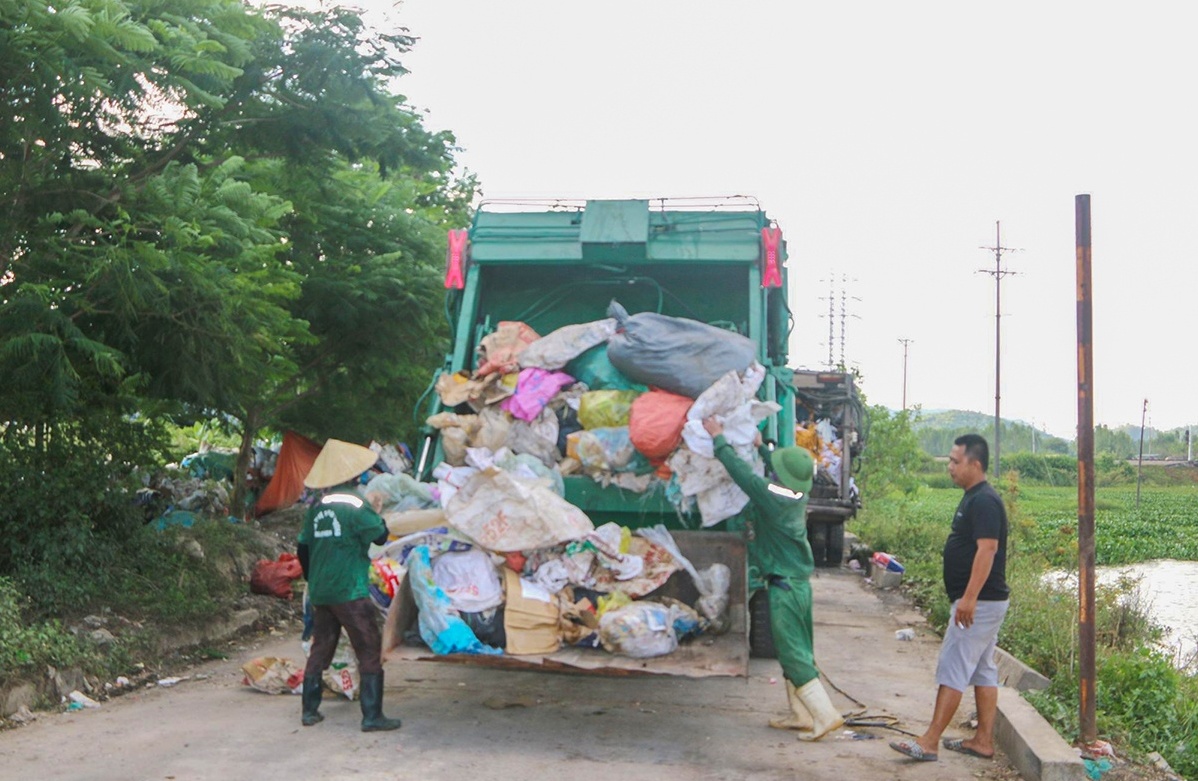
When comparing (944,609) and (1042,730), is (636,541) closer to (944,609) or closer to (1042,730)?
(1042,730)

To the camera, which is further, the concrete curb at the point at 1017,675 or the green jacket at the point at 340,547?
the concrete curb at the point at 1017,675

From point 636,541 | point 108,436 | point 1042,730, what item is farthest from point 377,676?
point 108,436

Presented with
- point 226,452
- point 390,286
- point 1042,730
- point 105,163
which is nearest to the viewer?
point 1042,730

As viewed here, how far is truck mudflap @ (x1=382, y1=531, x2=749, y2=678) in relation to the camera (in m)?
5.76

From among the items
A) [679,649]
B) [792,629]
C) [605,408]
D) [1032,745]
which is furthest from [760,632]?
[1032,745]

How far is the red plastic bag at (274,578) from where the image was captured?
33.9 ft

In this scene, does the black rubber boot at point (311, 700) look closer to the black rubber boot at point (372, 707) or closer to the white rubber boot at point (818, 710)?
the black rubber boot at point (372, 707)

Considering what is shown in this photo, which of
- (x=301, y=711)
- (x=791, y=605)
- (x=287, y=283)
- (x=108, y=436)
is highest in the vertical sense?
(x=287, y=283)

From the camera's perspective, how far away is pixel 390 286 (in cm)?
1184

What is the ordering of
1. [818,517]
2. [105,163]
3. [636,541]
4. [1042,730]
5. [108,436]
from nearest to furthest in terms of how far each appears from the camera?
[1042,730] < [636,541] < [105,163] < [108,436] < [818,517]

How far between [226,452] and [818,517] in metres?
10.1

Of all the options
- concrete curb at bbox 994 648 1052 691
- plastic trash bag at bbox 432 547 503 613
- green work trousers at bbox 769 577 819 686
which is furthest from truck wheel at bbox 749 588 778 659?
plastic trash bag at bbox 432 547 503 613

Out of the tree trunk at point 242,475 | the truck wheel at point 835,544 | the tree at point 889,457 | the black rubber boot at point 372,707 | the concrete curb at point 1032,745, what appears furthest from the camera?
the tree at point 889,457

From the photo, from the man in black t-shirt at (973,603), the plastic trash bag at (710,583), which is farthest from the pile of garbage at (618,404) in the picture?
the man in black t-shirt at (973,603)
